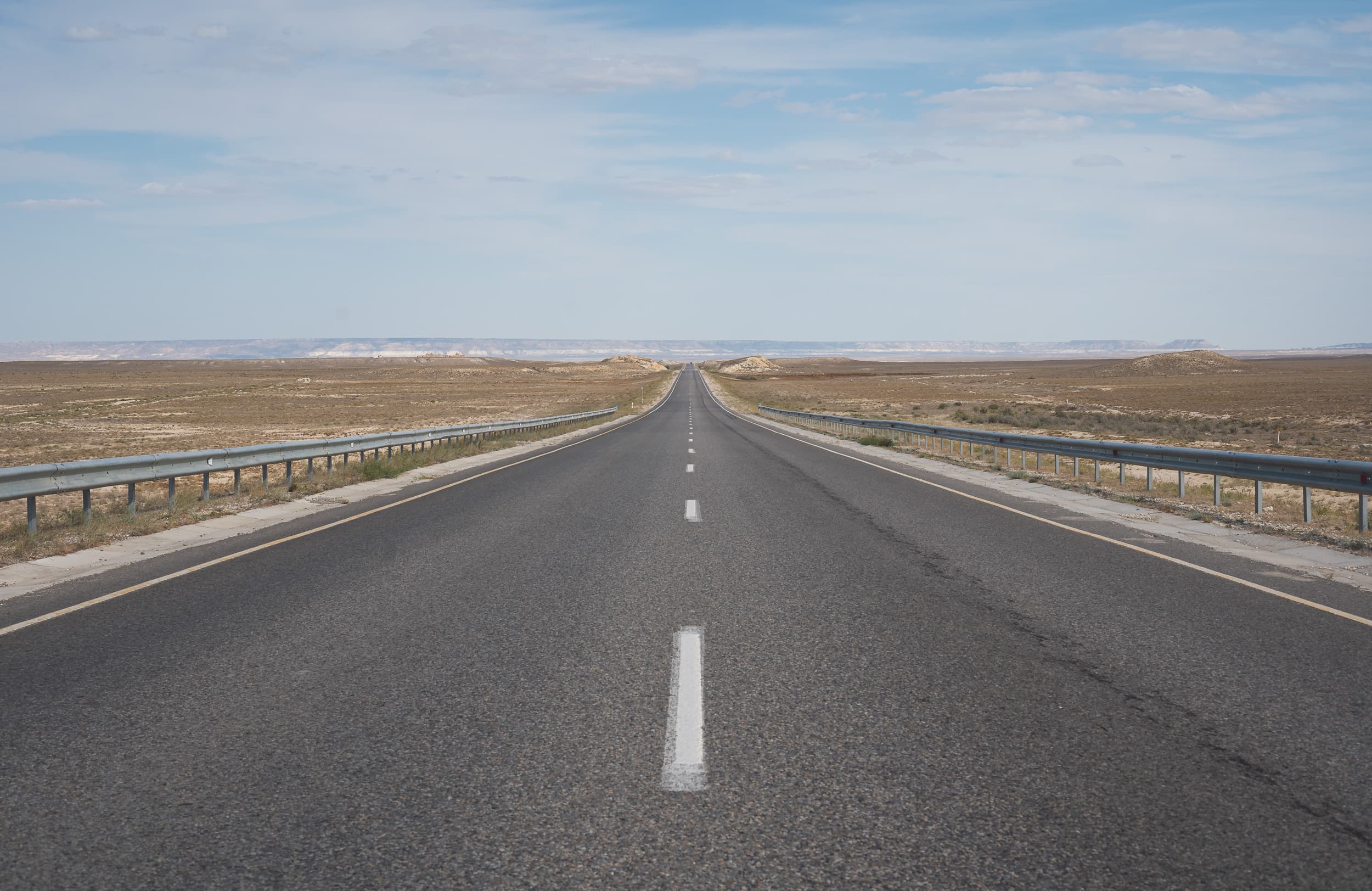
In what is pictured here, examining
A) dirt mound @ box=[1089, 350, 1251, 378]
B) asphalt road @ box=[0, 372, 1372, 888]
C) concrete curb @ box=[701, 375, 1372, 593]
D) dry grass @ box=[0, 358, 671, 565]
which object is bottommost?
concrete curb @ box=[701, 375, 1372, 593]

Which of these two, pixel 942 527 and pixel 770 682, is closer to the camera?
pixel 770 682

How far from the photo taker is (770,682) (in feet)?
17.4

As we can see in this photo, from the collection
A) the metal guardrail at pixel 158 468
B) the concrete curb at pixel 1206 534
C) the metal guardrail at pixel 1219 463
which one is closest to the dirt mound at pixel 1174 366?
the metal guardrail at pixel 1219 463

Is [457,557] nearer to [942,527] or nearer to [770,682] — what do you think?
[770,682]

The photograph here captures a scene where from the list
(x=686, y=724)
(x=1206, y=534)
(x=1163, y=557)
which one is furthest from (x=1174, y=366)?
(x=686, y=724)

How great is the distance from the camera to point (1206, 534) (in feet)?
37.3

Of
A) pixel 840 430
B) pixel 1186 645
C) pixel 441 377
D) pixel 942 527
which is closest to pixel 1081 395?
pixel 840 430

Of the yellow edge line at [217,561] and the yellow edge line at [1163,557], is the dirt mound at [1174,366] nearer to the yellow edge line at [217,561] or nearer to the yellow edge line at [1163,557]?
the yellow edge line at [1163,557]

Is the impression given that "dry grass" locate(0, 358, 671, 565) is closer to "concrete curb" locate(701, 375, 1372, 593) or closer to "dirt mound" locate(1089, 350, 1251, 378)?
"concrete curb" locate(701, 375, 1372, 593)

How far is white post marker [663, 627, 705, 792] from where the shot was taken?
4.01m

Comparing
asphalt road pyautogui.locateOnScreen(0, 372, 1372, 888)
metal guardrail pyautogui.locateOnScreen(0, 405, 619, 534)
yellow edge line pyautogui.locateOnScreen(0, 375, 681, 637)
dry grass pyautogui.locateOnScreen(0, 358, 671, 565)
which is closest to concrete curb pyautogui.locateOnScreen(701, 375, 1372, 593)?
asphalt road pyautogui.locateOnScreen(0, 372, 1372, 888)

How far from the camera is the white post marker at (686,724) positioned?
4012 mm

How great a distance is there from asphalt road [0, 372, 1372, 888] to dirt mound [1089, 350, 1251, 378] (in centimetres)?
12314

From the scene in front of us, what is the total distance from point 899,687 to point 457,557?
5382mm
